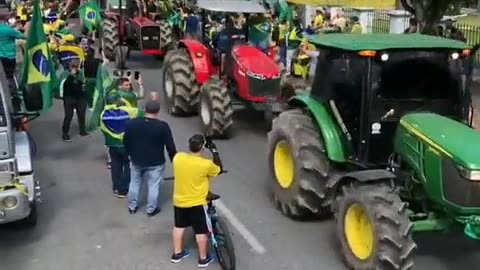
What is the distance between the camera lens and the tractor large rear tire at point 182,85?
521 inches

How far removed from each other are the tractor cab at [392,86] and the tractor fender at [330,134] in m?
0.12

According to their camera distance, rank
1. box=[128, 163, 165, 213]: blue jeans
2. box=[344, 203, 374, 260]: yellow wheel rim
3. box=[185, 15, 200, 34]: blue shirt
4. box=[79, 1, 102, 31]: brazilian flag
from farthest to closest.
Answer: box=[79, 1, 102, 31]: brazilian flag < box=[185, 15, 200, 34]: blue shirt < box=[128, 163, 165, 213]: blue jeans < box=[344, 203, 374, 260]: yellow wheel rim

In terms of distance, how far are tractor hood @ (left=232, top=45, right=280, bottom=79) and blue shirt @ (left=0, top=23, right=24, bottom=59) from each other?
3616 millimetres

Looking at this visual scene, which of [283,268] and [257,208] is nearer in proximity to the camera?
[283,268]

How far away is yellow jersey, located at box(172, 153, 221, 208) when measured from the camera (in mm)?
7258

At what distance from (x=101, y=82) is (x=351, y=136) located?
4.65 m

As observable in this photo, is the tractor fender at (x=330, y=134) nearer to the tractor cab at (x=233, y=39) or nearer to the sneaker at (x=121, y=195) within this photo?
the sneaker at (x=121, y=195)

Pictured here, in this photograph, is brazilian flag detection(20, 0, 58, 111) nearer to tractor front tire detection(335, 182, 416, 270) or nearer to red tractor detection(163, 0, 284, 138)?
red tractor detection(163, 0, 284, 138)

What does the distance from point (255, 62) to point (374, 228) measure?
18.8ft

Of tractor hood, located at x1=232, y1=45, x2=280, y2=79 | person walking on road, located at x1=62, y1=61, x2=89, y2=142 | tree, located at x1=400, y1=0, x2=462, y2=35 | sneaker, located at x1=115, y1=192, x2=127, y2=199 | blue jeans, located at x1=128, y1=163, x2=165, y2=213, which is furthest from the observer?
tree, located at x1=400, y1=0, x2=462, y2=35

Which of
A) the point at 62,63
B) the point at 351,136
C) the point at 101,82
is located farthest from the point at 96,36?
the point at 351,136

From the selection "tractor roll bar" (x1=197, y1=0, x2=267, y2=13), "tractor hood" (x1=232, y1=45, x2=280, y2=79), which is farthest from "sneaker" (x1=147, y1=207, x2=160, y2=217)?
"tractor roll bar" (x1=197, y1=0, x2=267, y2=13)

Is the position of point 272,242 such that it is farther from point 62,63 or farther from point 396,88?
point 62,63

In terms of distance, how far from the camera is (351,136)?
26.1 feet
